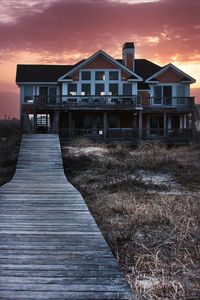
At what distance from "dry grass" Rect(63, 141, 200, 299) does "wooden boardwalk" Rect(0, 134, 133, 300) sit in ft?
1.18

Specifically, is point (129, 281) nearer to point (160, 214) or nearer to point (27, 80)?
point (160, 214)

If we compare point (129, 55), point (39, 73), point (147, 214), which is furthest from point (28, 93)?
point (147, 214)

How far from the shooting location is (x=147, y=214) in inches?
284

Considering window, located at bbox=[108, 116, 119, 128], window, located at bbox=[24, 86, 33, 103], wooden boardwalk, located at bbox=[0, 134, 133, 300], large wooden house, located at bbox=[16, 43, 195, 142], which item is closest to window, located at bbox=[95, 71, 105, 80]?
large wooden house, located at bbox=[16, 43, 195, 142]

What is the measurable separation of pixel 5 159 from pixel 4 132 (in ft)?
84.0

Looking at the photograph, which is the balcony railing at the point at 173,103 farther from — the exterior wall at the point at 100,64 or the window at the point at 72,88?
the window at the point at 72,88

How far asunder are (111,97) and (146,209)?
21.1 meters

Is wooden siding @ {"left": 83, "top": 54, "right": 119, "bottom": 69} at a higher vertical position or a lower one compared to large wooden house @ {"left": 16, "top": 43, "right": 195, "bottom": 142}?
higher

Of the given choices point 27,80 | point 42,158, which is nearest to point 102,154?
point 42,158

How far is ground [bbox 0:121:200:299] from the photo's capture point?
4.23 metres

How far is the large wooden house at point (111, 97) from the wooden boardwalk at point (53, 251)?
17955mm

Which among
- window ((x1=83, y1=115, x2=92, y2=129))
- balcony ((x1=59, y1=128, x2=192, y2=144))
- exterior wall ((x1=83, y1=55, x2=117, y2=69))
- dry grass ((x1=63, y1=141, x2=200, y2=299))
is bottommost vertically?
dry grass ((x1=63, y1=141, x2=200, y2=299))

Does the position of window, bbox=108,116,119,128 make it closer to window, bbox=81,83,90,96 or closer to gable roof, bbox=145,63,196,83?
window, bbox=81,83,90,96

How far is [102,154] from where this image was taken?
1788 cm
